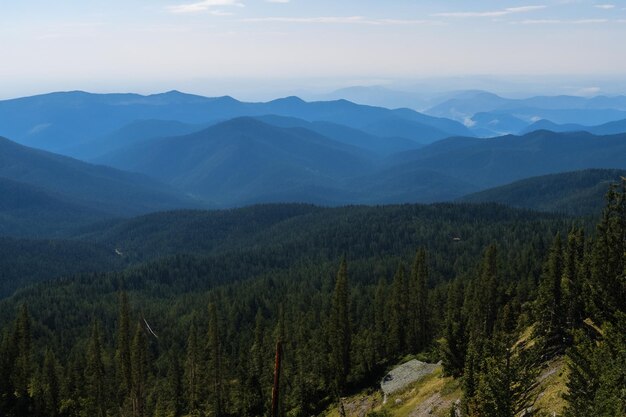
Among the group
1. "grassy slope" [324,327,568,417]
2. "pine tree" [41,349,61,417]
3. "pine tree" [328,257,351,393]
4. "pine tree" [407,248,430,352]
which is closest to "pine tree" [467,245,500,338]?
"grassy slope" [324,327,568,417]

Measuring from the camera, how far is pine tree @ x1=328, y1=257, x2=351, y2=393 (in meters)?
101

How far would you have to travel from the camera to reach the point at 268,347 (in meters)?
118

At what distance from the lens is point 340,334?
10381cm

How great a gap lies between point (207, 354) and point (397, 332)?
135ft

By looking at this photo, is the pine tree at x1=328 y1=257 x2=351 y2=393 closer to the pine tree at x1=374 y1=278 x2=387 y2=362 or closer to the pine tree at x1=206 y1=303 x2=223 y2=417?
the pine tree at x1=374 y1=278 x2=387 y2=362

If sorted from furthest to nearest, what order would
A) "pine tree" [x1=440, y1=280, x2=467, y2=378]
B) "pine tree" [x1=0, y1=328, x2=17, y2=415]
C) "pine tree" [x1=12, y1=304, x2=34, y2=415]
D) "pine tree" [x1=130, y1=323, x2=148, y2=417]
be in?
1. "pine tree" [x1=0, y1=328, x2=17, y2=415]
2. "pine tree" [x1=12, y1=304, x2=34, y2=415]
3. "pine tree" [x1=130, y1=323, x2=148, y2=417]
4. "pine tree" [x1=440, y1=280, x2=467, y2=378]

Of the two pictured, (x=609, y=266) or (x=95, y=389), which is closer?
(x=609, y=266)

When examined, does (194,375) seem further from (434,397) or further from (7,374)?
(434,397)

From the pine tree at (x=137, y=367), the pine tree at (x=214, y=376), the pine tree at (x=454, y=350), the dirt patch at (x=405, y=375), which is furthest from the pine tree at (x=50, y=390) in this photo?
the pine tree at (x=454, y=350)

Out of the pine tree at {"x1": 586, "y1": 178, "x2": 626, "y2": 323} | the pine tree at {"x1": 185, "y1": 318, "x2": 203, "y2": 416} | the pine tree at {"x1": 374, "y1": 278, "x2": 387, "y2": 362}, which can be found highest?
the pine tree at {"x1": 586, "y1": 178, "x2": 626, "y2": 323}

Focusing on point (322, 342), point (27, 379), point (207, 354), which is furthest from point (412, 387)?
point (27, 379)

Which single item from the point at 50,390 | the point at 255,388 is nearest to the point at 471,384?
the point at 255,388

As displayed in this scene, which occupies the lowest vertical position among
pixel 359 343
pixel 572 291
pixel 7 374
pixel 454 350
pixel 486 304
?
pixel 7 374

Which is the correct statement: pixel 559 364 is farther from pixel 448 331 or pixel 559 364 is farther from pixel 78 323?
pixel 78 323
